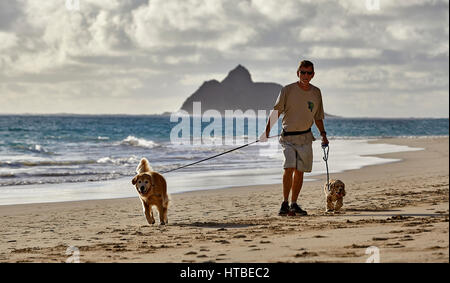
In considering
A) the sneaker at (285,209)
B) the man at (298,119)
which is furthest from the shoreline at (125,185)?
the man at (298,119)

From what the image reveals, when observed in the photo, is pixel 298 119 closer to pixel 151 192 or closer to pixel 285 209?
pixel 285 209

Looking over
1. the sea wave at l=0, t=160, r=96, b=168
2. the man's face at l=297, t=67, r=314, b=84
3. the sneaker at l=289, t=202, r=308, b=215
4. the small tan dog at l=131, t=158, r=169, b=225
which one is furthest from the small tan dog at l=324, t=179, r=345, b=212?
the sea wave at l=0, t=160, r=96, b=168

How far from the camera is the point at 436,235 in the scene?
14.9ft

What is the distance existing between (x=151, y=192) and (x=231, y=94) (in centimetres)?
16158

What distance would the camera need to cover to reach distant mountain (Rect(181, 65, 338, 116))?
527 feet

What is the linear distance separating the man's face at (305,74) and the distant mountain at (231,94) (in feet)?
491

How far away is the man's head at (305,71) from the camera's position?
6.77m

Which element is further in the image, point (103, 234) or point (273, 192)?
point (273, 192)

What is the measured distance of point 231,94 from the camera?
6614 inches

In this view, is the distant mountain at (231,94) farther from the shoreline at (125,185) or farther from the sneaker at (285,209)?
the sneaker at (285,209)

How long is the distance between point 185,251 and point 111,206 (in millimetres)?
4410
